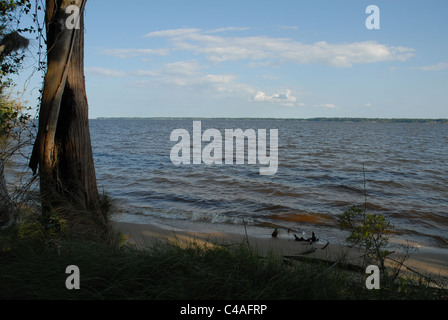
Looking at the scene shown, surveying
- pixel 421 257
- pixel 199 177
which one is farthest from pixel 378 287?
pixel 199 177

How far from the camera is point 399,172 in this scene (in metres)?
19.0

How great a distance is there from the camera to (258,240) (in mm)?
8328

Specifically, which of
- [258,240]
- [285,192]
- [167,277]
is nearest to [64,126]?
[167,277]

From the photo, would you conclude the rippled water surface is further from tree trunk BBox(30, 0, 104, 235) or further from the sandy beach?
tree trunk BBox(30, 0, 104, 235)

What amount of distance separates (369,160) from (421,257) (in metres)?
17.9

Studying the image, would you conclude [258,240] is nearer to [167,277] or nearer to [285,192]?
[167,277]

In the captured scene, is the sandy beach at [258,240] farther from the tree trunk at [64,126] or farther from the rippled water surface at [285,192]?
the tree trunk at [64,126]

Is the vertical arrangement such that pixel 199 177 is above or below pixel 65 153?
below

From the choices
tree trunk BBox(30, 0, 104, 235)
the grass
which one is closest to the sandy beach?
tree trunk BBox(30, 0, 104, 235)

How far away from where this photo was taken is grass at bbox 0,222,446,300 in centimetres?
316

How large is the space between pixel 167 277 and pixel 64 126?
2719 millimetres

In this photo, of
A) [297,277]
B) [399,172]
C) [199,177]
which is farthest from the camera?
[399,172]
